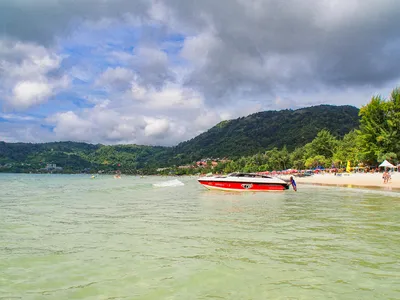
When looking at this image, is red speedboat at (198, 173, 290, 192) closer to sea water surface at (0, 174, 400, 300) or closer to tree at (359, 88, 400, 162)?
sea water surface at (0, 174, 400, 300)

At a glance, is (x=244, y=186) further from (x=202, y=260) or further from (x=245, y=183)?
(x=202, y=260)

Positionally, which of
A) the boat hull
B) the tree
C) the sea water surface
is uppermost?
the tree

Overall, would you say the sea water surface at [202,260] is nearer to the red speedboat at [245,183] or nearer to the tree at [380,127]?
the red speedboat at [245,183]

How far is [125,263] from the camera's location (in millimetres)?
8117

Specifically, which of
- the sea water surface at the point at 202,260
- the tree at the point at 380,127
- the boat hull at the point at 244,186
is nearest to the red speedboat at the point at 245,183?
the boat hull at the point at 244,186

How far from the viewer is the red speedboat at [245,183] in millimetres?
36062

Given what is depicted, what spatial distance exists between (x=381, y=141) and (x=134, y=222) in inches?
2695

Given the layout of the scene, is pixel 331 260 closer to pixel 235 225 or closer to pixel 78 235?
pixel 235 225

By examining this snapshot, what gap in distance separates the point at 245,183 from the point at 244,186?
0.37 m

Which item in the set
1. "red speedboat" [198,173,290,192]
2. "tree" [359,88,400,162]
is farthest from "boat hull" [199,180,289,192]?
"tree" [359,88,400,162]

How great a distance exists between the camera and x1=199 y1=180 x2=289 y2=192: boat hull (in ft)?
118

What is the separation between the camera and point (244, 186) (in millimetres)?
36188

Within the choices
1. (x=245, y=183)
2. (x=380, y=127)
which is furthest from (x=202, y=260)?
(x=380, y=127)

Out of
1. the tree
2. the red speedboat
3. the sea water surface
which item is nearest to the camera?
the sea water surface
